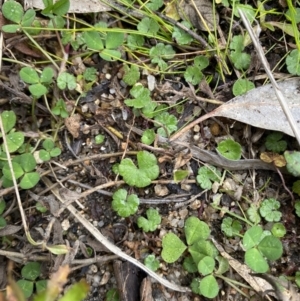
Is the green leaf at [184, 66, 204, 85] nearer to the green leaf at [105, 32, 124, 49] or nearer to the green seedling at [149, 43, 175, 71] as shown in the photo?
the green seedling at [149, 43, 175, 71]

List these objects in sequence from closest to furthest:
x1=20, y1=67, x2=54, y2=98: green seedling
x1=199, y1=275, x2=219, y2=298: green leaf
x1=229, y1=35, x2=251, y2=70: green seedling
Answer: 1. x1=199, y1=275, x2=219, y2=298: green leaf
2. x1=20, y1=67, x2=54, y2=98: green seedling
3. x1=229, y1=35, x2=251, y2=70: green seedling

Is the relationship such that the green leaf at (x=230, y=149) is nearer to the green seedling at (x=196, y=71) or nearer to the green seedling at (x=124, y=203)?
the green seedling at (x=196, y=71)

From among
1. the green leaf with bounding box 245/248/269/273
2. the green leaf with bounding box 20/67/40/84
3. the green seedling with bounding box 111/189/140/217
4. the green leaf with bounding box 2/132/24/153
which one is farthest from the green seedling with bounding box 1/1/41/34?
the green leaf with bounding box 245/248/269/273

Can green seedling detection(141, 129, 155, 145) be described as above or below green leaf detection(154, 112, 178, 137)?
below

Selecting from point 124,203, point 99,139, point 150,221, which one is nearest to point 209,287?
point 150,221

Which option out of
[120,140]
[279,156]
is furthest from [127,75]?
[279,156]

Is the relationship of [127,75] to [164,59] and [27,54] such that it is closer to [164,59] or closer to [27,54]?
[164,59]

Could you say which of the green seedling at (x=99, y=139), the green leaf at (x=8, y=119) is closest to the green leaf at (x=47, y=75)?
the green leaf at (x=8, y=119)
